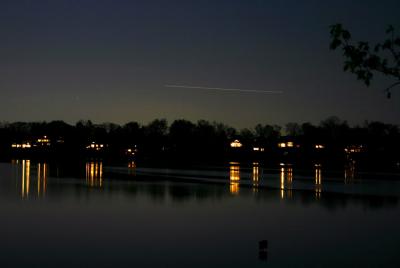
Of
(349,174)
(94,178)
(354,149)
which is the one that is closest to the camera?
(94,178)

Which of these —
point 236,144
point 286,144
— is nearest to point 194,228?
point 286,144

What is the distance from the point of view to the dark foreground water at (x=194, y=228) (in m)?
20.2

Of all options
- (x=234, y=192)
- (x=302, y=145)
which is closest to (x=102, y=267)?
(x=234, y=192)

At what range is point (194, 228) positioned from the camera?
2775 cm

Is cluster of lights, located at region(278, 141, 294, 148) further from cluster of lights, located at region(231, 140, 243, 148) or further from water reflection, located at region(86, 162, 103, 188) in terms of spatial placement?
water reflection, located at region(86, 162, 103, 188)

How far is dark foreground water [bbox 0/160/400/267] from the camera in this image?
20.2 meters

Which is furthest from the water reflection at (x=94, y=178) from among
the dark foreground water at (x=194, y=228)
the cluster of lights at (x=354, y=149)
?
the cluster of lights at (x=354, y=149)

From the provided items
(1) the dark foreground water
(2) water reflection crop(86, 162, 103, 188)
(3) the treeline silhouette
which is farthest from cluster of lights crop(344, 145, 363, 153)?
(1) the dark foreground water

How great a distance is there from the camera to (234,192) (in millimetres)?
48031

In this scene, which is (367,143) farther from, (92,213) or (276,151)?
(92,213)

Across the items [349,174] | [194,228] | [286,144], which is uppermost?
[286,144]

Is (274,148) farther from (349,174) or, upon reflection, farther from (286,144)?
(349,174)

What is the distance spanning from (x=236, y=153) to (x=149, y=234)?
150495 mm

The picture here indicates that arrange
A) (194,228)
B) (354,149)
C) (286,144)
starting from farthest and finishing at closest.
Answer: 1. (286,144)
2. (354,149)
3. (194,228)
